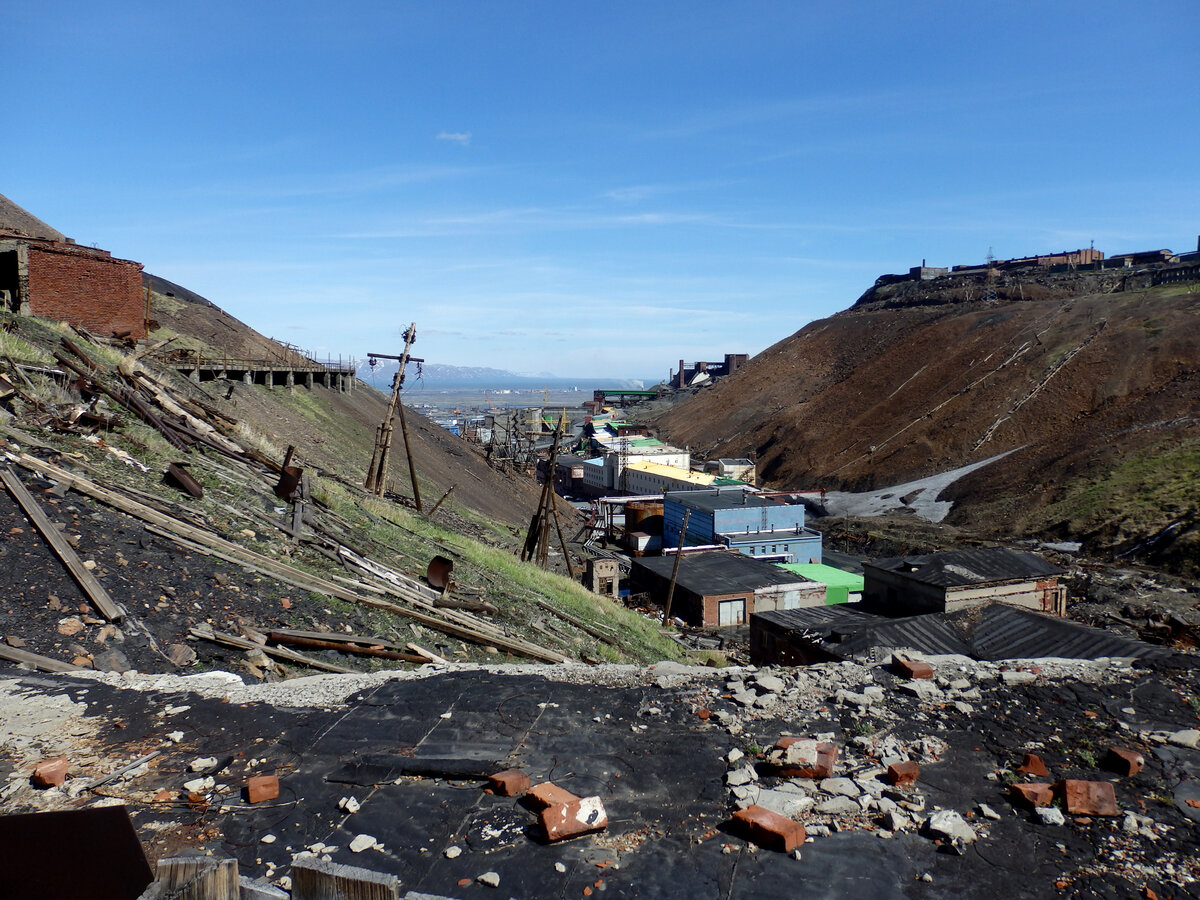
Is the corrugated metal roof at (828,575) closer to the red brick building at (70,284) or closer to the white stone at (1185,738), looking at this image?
the white stone at (1185,738)

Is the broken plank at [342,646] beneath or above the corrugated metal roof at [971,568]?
above

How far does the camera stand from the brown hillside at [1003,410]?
3803 cm

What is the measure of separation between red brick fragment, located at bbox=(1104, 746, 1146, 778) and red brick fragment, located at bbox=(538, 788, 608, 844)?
3124 mm

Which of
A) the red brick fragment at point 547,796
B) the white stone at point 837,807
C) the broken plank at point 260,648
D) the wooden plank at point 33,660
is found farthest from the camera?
the broken plank at point 260,648

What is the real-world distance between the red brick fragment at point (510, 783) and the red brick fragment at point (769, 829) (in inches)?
46.8

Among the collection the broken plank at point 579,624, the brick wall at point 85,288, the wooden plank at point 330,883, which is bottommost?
the broken plank at point 579,624

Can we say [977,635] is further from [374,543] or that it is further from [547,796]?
[547,796]

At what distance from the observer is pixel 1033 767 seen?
15.0 feet

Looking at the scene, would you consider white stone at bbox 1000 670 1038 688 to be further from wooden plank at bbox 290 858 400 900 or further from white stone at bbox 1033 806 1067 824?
wooden plank at bbox 290 858 400 900

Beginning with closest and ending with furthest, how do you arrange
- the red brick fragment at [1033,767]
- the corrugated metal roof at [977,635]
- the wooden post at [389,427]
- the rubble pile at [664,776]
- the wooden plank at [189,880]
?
the wooden plank at [189,880]
the rubble pile at [664,776]
the red brick fragment at [1033,767]
the corrugated metal roof at [977,635]
the wooden post at [389,427]

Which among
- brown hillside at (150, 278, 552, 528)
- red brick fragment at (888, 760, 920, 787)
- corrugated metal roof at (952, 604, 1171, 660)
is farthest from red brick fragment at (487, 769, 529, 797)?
brown hillside at (150, 278, 552, 528)

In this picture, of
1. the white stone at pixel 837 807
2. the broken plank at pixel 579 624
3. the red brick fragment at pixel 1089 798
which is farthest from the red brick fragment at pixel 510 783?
the broken plank at pixel 579 624

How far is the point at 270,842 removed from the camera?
379 cm

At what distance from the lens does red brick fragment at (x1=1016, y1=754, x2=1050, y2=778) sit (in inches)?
178
